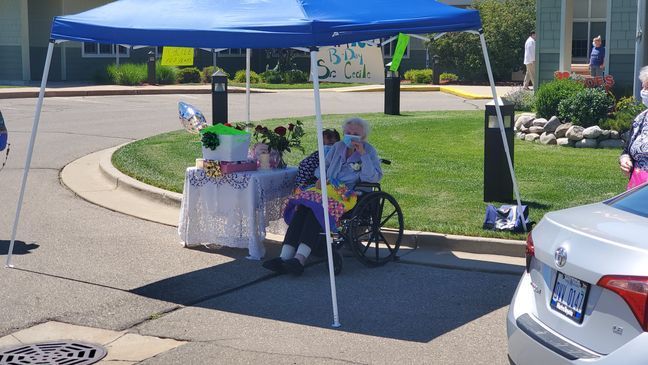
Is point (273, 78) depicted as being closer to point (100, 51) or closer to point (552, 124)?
point (100, 51)

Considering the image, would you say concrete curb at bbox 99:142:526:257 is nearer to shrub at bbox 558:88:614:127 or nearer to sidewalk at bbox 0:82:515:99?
shrub at bbox 558:88:614:127

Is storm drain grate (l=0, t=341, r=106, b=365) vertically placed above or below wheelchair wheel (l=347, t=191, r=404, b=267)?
below

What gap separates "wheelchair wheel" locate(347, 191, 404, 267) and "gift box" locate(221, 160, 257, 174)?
1296 millimetres

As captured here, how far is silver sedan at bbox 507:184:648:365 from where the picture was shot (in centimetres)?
460

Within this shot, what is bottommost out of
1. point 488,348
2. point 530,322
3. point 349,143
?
point 488,348

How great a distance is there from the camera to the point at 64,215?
11445 mm

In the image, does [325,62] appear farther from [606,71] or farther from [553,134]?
[606,71]

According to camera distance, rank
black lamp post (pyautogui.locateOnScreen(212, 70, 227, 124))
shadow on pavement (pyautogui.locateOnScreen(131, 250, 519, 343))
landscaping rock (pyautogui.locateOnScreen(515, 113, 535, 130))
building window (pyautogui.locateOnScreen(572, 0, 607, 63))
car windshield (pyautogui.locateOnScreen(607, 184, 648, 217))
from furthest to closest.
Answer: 1. building window (pyautogui.locateOnScreen(572, 0, 607, 63))
2. landscaping rock (pyautogui.locateOnScreen(515, 113, 535, 130))
3. black lamp post (pyautogui.locateOnScreen(212, 70, 227, 124))
4. shadow on pavement (pyautogui.locateOnScreen(131, 250, 519, 343))
5. car windshield (pyautogui.locateOnScreen(607, 184, 648, 217))

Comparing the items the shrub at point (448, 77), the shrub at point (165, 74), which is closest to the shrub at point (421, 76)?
the shrub at point (448, 77)

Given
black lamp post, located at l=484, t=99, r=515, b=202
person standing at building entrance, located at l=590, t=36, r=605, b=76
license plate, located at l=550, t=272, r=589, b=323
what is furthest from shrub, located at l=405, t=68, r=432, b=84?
license plate, located at l=550, t=272, r=589, b=323

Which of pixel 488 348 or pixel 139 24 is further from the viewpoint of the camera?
pixel 139 24

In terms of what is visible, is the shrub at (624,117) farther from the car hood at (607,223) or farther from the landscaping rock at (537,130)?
the car hood at (607,223)

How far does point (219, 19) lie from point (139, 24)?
80cm

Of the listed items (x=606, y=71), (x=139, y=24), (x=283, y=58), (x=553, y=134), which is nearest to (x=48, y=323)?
(x=139, y=24)
